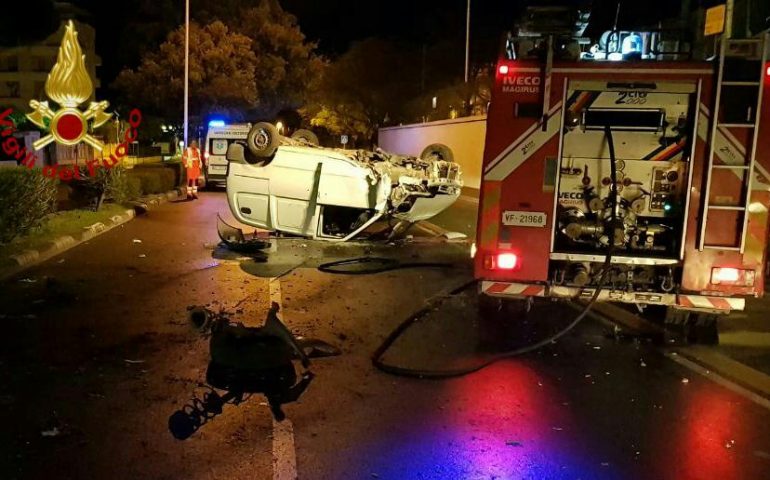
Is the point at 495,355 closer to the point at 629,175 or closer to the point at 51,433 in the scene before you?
the point at 629,175

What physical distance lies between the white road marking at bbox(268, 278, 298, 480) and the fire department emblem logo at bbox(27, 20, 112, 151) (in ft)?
55.8

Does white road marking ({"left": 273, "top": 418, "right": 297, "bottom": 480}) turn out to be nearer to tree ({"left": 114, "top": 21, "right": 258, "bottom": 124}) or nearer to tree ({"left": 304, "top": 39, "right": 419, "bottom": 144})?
tree ({"left": 114, "top": 21, "right": 258, "bottom": 124})

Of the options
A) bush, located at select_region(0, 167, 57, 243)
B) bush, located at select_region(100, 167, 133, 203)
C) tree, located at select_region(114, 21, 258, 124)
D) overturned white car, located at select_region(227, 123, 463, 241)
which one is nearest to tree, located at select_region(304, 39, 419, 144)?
tree, located at select_region(114, 21, 258, 124)

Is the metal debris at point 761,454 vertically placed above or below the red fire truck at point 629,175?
below

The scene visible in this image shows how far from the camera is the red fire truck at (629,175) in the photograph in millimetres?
6453

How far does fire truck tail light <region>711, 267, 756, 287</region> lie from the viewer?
658 cm

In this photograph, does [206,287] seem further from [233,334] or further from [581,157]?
[581,157]

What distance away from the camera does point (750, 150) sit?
21.0 feet

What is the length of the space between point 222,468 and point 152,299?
4.98m

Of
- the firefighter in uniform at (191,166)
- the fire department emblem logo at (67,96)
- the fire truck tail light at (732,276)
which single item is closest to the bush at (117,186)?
the fire department emblem logo at (67,96)

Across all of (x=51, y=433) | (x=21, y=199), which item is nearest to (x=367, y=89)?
(x=21, y=199)

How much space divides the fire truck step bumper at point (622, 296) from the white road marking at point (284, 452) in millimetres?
2869

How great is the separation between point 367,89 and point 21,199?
135ft

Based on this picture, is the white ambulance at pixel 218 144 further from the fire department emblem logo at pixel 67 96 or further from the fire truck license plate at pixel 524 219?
the fire truck license plate at pixel 524 219
